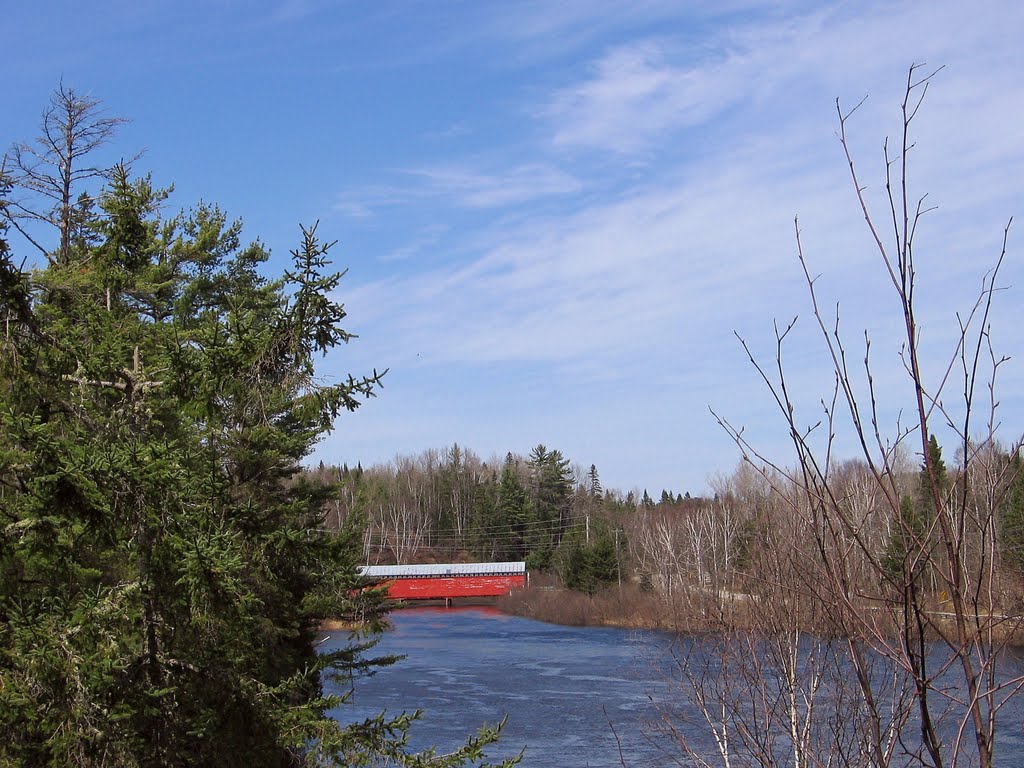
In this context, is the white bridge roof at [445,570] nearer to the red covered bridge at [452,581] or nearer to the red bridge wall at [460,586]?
the red covered bridge at [452,581]

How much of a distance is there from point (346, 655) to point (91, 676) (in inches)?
437

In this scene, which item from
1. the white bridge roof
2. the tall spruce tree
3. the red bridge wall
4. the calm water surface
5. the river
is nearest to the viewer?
the tall spruce tree

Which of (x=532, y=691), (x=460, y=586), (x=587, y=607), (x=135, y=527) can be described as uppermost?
(x=135, y=527)

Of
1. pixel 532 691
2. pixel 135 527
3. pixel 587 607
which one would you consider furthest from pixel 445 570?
pixel 135 527

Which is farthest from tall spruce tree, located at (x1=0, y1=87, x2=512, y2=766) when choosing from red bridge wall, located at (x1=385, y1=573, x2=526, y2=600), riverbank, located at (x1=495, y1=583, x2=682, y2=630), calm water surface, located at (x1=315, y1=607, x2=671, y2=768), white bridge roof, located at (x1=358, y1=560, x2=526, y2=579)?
white bridge roof, located at (x1=358, y1=560, x2=526, y2=579)

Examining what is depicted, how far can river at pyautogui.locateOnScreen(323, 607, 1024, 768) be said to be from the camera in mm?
18109

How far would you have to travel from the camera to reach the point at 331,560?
1116 centimetres

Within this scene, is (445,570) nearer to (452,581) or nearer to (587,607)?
(452,581)

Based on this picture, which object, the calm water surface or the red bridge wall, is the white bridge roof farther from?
the calm water surface

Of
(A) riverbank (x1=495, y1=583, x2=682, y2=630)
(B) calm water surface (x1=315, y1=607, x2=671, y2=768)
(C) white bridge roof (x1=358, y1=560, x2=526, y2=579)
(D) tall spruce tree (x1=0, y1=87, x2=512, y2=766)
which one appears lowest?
(B) calm water surface (x1=315, y1=607, x2=671, y2=768)

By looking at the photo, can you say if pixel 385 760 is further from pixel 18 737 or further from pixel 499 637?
pixel 499 637

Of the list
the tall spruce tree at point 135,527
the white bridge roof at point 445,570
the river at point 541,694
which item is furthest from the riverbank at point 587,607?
Answer: the tall spruce tree at point 135,527

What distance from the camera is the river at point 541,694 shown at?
18109 millimetres

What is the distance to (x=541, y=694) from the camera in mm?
24688
